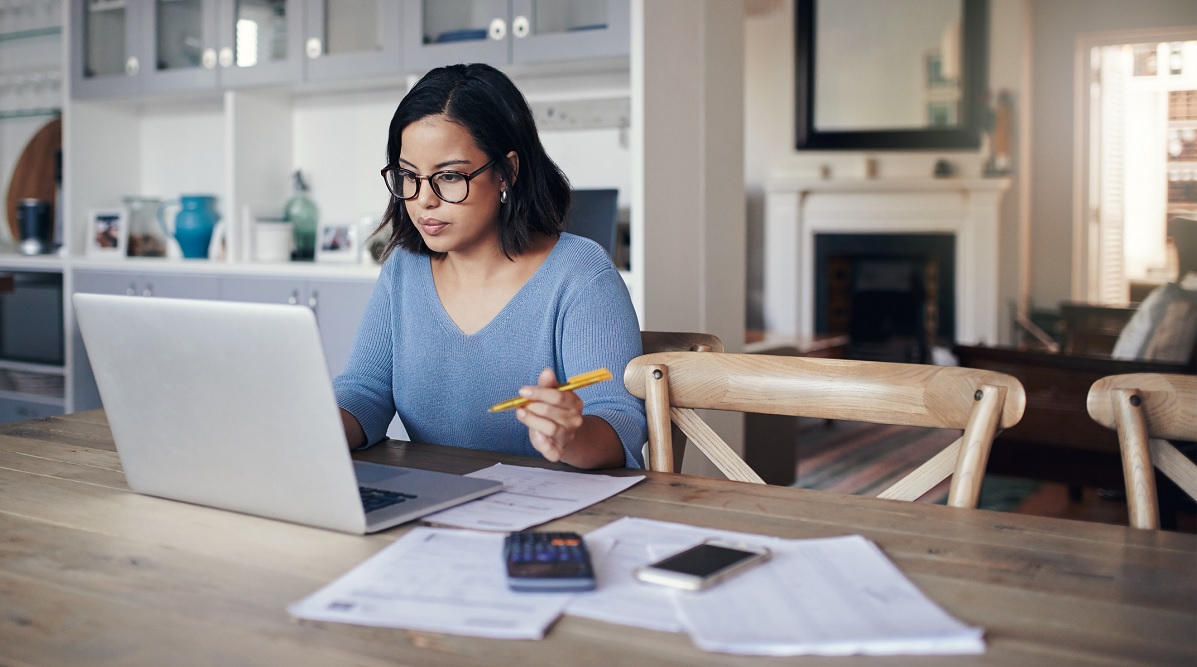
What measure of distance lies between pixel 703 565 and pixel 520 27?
2459 millimetres

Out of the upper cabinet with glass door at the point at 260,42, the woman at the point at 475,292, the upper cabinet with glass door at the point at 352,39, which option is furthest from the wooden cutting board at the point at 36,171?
the woman at the point at 475,292

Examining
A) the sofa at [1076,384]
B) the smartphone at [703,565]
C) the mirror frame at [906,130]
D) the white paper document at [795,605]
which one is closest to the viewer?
the white paper document at [795,605]

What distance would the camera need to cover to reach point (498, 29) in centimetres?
305

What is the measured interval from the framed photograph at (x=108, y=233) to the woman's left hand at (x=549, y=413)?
3390 millimetres

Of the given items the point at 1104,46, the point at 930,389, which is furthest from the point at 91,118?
the point at 1104,46

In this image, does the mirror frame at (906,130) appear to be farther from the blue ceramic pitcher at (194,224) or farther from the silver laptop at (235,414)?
the silver laptop at (235,414)

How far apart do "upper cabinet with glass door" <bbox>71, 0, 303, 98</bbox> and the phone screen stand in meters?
→ 3.02

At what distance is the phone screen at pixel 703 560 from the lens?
802 mm

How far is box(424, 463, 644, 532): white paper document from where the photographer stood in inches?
38.4

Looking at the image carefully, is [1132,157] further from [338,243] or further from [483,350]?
[483,350]

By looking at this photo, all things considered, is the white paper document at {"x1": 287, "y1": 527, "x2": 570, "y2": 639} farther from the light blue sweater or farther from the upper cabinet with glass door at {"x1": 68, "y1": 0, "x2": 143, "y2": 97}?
the upper cabinet with glass door at {"x1": 68, "y1": 0, "x2": 143, "y2": 97}

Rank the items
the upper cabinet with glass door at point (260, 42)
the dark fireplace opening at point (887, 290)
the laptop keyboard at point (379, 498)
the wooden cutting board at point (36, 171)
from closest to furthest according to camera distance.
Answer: the laptop keyboard at point (379, 498), the upper cabinet with glass door at point (260, 42), the wooden cutting board at point (36, 171), the dark fireplace opening at point (887, 290)

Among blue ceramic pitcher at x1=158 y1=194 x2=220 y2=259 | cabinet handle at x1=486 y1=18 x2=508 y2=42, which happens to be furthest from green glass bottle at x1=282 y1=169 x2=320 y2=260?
cabinet handle at x1=486 y1=18 x2=508 y2=42

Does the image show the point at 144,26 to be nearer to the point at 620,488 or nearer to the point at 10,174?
the point at 10,174
